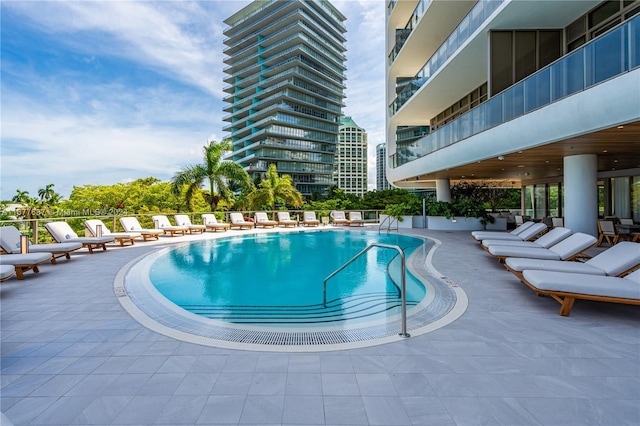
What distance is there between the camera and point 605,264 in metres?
4.83

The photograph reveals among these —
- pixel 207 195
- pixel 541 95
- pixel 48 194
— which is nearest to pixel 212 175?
pixel 207 195

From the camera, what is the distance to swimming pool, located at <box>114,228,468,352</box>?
3666 mm

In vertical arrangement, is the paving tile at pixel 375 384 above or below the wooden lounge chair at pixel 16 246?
below

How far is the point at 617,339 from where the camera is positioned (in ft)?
11.4

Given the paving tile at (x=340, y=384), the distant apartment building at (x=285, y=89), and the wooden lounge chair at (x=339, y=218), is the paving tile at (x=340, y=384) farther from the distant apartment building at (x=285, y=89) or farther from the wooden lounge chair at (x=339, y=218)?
the distant apartment building at (x=285, y=89)

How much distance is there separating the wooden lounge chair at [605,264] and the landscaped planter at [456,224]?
10634 mm

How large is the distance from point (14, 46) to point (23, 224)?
41.6ft

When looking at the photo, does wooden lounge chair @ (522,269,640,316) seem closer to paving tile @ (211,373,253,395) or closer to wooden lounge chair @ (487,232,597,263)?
wooden lounge chair @ (487,232,597,263)

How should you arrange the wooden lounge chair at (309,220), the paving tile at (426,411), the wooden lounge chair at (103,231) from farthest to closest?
the wooden lounge chair at (309,220) → the wooden lounge chair at (103,231) → the paving tile at (426,411)

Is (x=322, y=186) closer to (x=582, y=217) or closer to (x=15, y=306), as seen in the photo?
(x=582, y=217)

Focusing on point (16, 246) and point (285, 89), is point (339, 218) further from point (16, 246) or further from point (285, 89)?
point (285, 89)

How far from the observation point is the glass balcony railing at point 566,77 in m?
5.76

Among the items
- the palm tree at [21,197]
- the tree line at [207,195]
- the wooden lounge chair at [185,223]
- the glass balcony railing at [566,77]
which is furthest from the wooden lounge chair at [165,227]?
the palm tree at [21,197]

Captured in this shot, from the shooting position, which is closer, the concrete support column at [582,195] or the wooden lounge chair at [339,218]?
the concrete support column at [582,195]
